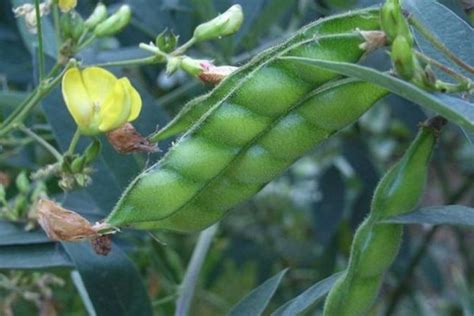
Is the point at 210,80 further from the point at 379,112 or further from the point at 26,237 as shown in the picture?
the point at 379,112

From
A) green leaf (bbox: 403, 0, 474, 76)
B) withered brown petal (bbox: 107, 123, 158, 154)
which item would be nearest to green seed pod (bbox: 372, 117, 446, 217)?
green leaf (bbox: 403, 0, 474, 76)

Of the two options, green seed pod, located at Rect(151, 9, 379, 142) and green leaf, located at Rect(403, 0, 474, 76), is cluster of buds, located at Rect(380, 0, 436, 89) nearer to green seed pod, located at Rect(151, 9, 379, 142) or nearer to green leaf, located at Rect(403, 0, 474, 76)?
green seed pod, located at Rect(151, 9, 379, 142)

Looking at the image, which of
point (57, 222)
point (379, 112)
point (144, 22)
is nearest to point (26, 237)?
point (57, 222)

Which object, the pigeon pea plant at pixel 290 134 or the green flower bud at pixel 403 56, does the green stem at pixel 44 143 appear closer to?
the pigeon pea plant at pixel 290 134

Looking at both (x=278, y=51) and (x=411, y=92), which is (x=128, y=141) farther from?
(x=411, y=92)

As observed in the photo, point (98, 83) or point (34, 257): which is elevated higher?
point (98, 83)

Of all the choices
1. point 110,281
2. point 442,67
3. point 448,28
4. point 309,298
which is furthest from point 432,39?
point 110,281

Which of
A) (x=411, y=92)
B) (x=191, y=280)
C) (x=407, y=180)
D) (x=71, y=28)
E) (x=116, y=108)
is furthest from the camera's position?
(x=191, y=280)
